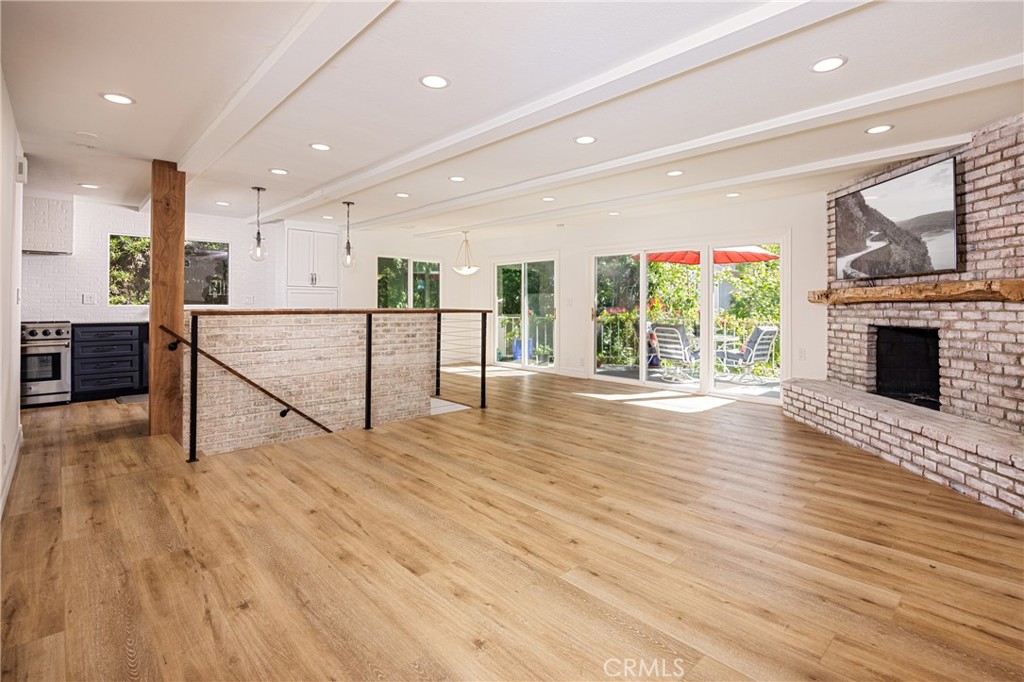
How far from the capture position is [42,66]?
2859 mm

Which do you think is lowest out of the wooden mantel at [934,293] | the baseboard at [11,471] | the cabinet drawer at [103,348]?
the baseboard at [11,471]

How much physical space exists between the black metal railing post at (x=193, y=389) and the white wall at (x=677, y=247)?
5.46 metres

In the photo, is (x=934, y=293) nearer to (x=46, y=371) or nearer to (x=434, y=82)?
(x=434, y=82)

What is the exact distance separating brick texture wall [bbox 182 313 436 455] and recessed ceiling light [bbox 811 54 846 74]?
3.99m

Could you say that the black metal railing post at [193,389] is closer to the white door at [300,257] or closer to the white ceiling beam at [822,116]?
the white ceiling beam at [822,116]

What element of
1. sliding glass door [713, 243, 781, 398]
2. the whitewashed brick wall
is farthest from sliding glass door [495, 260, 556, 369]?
the whitewashed brick wall

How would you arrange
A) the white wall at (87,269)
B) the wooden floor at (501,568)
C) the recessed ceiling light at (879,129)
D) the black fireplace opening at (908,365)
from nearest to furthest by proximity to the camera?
the wooden floor at (501,568)
the recessed ceiling light at (879,129)
the black fireplace opening at (908,365)
the white wall at (87,269)

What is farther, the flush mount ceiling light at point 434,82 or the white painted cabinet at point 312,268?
the white painted cabinet at point 312,268

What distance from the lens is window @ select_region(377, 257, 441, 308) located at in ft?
30.8

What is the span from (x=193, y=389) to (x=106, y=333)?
343 centimetres

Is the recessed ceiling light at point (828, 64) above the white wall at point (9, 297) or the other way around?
above

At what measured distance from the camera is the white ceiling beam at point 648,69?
2.23 metres

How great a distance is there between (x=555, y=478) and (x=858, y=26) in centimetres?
290

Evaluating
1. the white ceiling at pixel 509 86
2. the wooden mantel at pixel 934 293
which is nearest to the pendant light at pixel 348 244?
the white ceiling at pixel 509 86
